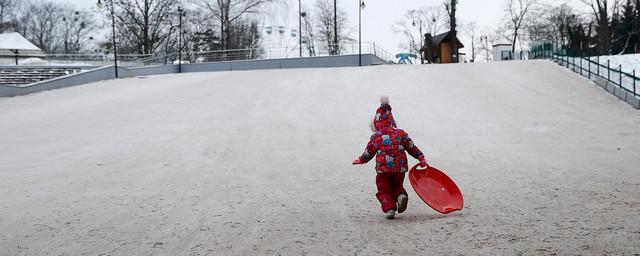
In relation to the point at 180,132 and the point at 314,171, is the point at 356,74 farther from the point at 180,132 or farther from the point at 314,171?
the point at 314,171

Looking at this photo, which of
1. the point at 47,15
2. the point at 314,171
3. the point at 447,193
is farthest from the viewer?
the point at 47,15

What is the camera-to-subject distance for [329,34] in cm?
6394

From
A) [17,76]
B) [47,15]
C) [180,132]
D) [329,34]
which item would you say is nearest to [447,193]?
[180,132]

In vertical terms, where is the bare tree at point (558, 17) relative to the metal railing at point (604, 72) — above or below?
above

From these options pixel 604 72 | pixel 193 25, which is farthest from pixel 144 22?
pixel 604 72

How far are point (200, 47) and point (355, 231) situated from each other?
60.1 meters

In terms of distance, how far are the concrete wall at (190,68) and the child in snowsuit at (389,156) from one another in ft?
87.9

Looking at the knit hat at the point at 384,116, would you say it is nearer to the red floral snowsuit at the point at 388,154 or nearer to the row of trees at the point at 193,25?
the red floral snowsuit at the point at 388,154

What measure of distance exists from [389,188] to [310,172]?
374 cm

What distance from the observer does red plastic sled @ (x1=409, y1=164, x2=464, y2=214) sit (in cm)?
663

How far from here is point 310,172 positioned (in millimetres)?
10117

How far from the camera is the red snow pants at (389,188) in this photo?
642 centimetres

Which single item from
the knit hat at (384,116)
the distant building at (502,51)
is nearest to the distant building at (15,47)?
the distant building at (502,51)

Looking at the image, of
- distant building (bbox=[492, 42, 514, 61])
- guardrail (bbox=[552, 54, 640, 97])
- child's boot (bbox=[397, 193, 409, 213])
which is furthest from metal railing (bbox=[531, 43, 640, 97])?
Result: distant building (bbox=[492, 42, 514, 61])
